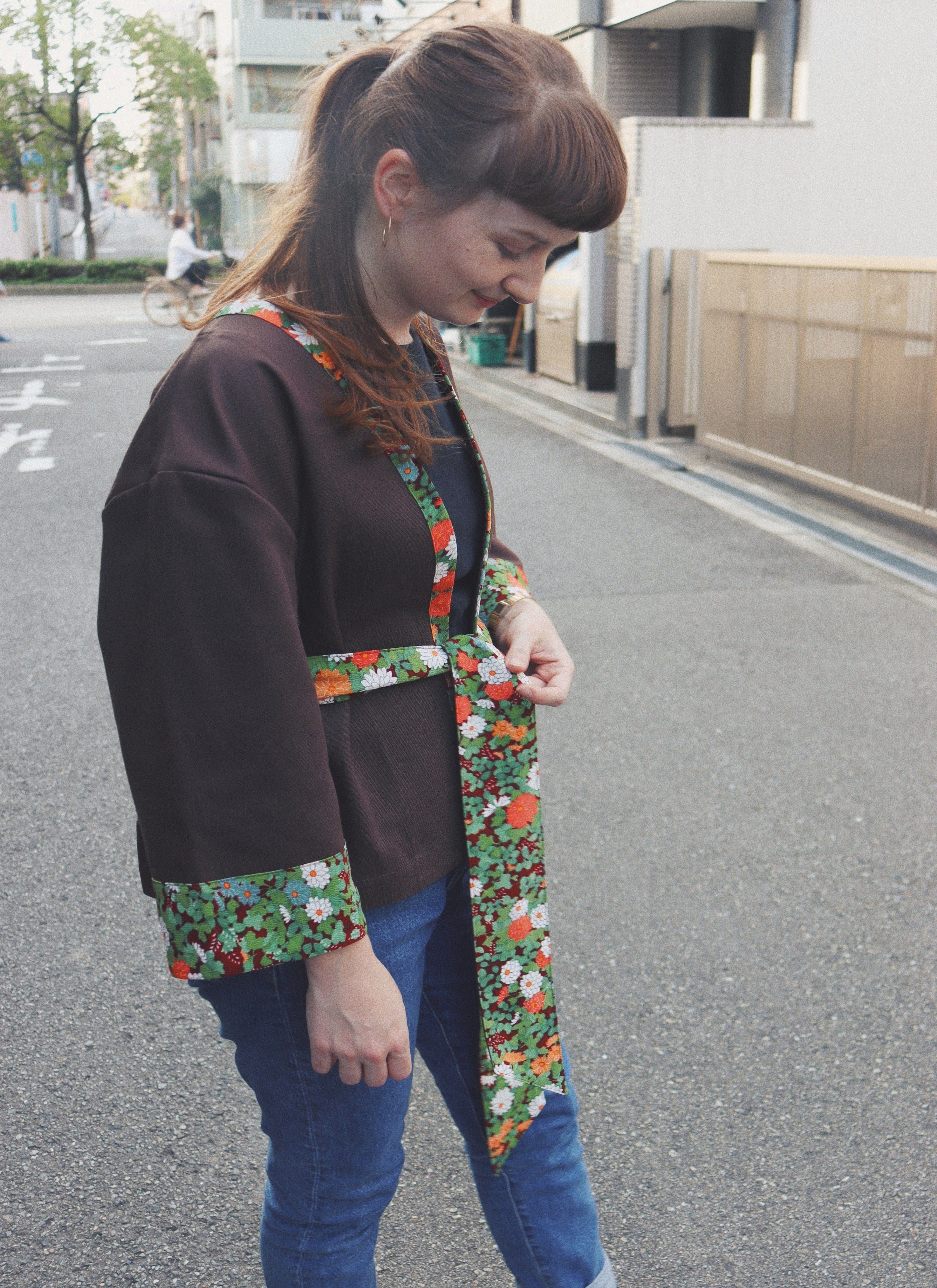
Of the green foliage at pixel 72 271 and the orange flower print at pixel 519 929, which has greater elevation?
the green foliage at pixel 72 271

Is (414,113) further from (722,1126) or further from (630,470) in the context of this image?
(630,470)

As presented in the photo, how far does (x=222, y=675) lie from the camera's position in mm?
1140

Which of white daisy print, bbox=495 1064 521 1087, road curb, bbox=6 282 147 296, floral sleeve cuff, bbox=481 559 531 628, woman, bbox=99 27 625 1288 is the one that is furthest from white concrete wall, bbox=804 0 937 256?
road curb, bbox=6 282 147 296

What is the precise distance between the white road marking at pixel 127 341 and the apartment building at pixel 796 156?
9.17 metres

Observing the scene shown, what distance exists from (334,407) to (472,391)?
12563 mm

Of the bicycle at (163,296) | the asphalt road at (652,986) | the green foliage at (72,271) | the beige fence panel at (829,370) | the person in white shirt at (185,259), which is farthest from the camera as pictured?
the green foliage at (72,271)

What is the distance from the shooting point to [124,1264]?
2.04m

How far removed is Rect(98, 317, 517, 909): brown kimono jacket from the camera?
1124mm

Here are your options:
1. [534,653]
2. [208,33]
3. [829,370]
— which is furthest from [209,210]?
[534,653]

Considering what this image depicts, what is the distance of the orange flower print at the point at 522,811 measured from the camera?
4.70 ft

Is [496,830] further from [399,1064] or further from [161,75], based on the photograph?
[161,75]

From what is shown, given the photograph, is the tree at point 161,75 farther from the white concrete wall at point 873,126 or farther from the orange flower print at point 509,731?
the orange flower print at point 509,731

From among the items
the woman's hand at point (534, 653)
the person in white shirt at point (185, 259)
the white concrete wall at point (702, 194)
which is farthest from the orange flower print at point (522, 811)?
the person in white shirt at point (185, 259)

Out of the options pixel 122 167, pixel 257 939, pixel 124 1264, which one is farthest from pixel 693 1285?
pixel 122 167
